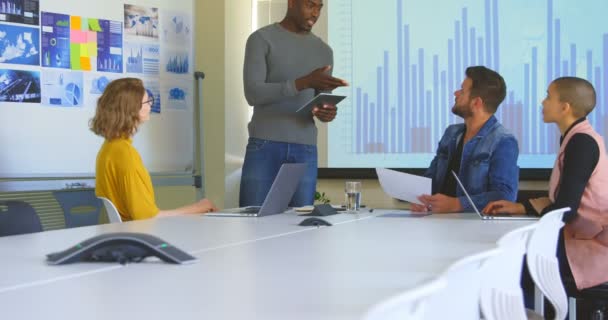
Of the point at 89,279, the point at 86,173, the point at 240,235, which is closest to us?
the point at 89,279

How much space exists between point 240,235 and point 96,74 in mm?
2419

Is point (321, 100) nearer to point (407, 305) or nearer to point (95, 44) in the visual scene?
point (95, 44)

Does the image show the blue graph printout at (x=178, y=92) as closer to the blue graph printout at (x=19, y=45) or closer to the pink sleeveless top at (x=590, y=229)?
the blue graph printout at (x=19, y=45)

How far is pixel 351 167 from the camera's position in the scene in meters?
5.89

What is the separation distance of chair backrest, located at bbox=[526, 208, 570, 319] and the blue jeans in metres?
1.60

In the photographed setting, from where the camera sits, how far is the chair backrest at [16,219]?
105 inches

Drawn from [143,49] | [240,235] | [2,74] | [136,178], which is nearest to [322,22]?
[143,49]

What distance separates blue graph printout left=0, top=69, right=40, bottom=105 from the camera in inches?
161

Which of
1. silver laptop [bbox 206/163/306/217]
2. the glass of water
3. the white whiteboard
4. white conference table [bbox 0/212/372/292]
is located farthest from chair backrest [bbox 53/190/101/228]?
the glass of water

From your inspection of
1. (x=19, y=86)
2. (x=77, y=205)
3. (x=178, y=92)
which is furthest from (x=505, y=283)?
(x=178, y=92)

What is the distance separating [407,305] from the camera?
848 millimetres

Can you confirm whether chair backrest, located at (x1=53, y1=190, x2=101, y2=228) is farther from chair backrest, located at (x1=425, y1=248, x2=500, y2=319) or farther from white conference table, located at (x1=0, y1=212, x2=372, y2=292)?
chair backrest, located at (x1=425, y1=248, x2=500, y2=319)

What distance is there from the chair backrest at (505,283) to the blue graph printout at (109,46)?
123 inches

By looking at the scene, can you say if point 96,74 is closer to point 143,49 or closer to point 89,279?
point 143,49
